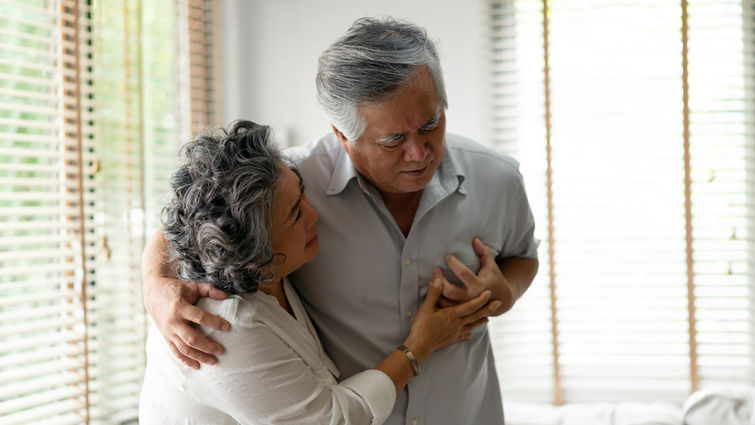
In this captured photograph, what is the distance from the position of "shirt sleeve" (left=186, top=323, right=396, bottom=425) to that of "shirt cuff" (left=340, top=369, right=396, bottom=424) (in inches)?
1.2

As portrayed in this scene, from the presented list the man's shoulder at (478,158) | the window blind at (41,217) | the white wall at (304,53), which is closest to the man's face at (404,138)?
the man's shoulder at (478,158)

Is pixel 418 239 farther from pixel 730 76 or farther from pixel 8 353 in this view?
pixel 730 76

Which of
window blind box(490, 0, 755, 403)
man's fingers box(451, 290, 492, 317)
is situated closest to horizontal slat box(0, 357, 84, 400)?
man's fingers box(451, 290, 492, 317)

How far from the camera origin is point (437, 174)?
5.24ft

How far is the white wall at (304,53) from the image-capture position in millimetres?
2900

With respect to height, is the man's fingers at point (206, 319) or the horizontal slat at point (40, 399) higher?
the man's fingers at point (206, 319)

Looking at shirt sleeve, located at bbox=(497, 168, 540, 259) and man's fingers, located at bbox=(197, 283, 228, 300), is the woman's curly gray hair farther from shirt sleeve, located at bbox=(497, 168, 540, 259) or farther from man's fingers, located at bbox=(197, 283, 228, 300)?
shirt sleeve, located at bbox=(497, 168, 540, 259)

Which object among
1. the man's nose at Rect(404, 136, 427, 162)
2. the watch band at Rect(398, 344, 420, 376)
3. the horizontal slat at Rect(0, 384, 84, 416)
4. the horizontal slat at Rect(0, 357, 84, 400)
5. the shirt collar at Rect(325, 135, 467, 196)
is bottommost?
the horizontal slat at Rect(0, 384, 84, 416)

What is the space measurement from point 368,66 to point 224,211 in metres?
0.42

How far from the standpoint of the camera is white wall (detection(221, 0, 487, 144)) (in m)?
2.90

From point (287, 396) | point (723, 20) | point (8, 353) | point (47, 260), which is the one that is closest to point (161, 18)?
point (47, 260)

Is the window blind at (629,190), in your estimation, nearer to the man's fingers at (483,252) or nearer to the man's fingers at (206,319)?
the man's fingers at (483,252)

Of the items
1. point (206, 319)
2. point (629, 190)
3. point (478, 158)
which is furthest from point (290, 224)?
point (629, 190)

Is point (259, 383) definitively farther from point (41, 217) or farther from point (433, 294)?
point (41, 217)
